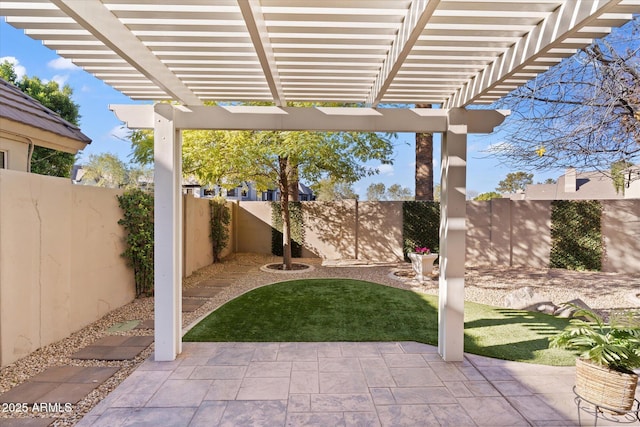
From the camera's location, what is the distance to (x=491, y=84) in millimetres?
3332

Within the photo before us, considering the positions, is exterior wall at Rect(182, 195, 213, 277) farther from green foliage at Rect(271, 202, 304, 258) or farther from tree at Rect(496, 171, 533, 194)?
tree at Rect(496, 171, 533, 194)

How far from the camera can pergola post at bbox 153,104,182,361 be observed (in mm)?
3939

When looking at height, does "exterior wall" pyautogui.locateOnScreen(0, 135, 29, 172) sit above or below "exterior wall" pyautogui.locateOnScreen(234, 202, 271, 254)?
above

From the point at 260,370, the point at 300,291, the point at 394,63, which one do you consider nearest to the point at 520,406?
the point at 260,370

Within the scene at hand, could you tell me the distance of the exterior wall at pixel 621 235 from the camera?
9685 millimetres

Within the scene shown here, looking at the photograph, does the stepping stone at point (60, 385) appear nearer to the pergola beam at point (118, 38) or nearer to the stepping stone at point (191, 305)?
the stepping stone at point (191, 305)

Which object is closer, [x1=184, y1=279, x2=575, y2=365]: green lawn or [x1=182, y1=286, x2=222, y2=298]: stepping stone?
[x1=184, y1=279, x2=575, y2=365]: green lawn

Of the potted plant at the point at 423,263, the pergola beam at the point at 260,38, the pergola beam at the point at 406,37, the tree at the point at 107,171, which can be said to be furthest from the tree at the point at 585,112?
the tree at the point at 107,171

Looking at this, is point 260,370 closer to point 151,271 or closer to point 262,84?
point 262,84

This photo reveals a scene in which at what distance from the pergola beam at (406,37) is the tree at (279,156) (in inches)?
173

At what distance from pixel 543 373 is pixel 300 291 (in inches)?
183

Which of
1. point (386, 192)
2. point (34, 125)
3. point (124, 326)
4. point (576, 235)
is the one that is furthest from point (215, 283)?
point (386, 192)

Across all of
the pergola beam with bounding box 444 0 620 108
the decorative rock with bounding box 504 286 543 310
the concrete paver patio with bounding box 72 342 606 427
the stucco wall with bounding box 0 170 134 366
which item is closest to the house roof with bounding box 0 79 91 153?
the stucco wall with bounding box 0 170 134 366

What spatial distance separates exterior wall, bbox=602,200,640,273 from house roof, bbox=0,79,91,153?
13.6 metres
